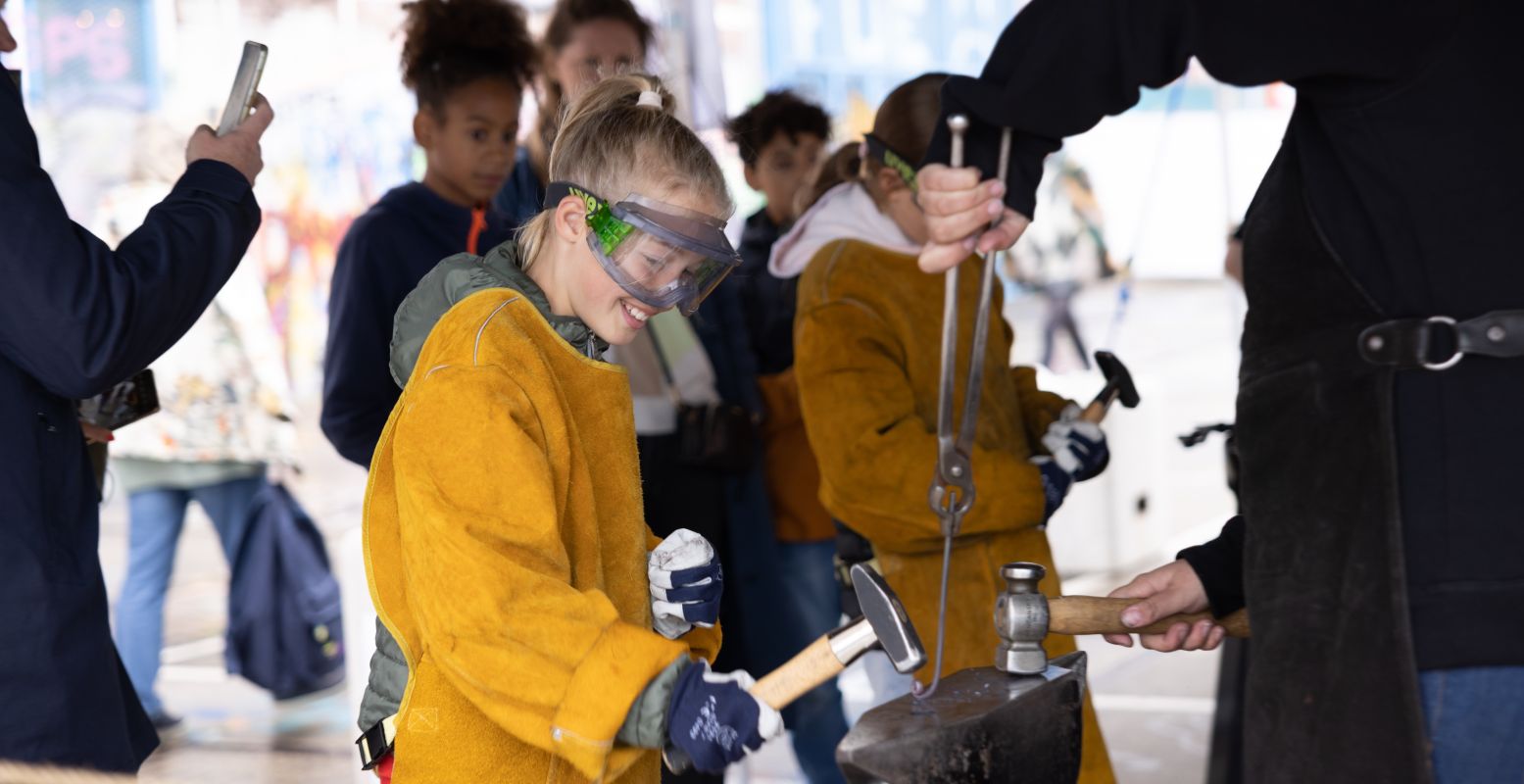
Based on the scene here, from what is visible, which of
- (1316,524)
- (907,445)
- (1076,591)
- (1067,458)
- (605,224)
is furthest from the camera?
(1076,591)

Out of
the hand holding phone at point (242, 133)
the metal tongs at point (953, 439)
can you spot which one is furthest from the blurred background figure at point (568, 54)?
the metal tongs at point (953, 439)

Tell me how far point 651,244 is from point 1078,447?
138 centimetres

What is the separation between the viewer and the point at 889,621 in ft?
6.05

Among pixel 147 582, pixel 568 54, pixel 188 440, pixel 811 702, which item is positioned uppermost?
pixel 568 54

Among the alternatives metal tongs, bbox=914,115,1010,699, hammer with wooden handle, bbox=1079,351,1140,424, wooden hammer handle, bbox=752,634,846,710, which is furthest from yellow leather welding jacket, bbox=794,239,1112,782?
wooden hammer handle, bbox=752,634,846,710

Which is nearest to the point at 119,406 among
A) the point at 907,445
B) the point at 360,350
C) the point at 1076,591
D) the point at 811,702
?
the point at 360,350

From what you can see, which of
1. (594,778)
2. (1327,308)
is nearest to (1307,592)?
(1327,308)

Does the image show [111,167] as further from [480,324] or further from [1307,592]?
[1307,592]

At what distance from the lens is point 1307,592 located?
1.74m

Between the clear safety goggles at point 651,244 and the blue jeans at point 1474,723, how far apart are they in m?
1.08

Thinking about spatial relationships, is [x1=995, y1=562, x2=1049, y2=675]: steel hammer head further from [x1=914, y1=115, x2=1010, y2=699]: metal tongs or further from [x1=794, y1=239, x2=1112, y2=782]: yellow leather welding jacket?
[x1=794, y1=239, x2=1112, y2=782]: yellow leather welding jacket

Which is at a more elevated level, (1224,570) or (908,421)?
(908,421)

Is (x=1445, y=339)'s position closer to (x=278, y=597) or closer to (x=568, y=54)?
(x=568, y=54)

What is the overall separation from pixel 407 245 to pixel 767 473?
56.8 inches
